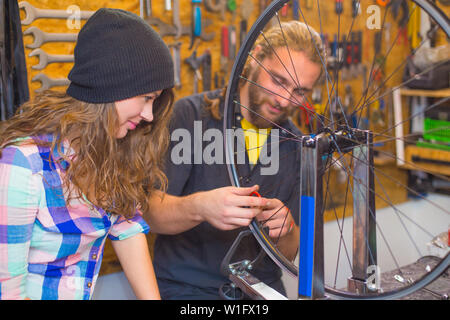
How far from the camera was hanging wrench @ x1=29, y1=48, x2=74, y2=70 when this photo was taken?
1.29 m

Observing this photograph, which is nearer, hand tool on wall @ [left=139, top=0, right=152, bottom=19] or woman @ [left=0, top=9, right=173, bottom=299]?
woman @ [left=0, top=9, right=173, bottom=299]

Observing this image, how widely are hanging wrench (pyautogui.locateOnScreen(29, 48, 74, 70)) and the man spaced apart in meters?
0.33

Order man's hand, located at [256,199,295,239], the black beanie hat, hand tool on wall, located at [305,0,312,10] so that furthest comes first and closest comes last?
1. hand tool on wall, located at [305,0,312,10]
2. man's hand, located at [256,199,295,239]
3. the black beanie hat

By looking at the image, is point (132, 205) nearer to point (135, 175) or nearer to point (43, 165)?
point (135, 175)

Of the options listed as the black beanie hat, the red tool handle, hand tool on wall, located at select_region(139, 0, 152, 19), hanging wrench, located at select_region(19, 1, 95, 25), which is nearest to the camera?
the black beanie hat

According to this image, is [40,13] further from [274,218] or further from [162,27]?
[274,218]

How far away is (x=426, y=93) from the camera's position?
7.24 feet

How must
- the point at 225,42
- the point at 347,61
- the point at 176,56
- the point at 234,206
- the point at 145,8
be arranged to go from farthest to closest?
1. the point at 347,61
2. the point at 225,42
3. the point at 176,56
4. the point at 145,8
5. the point at 234,206

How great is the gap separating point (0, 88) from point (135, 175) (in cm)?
43

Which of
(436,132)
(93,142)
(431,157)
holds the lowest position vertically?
(431,157)

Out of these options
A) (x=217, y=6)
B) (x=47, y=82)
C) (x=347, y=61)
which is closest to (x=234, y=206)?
(x=47, y=82)

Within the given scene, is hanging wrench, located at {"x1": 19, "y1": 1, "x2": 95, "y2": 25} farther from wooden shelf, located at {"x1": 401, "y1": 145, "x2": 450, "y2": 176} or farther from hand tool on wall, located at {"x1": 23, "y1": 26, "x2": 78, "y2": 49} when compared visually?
wooden shelf, located at {"x1": 401, "y1": 145, "x2": 450, "y2": 176}

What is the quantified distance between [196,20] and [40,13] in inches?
20.1

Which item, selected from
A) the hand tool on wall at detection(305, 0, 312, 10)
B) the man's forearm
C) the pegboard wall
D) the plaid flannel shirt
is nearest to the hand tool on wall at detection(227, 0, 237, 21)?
the pegboard wall
